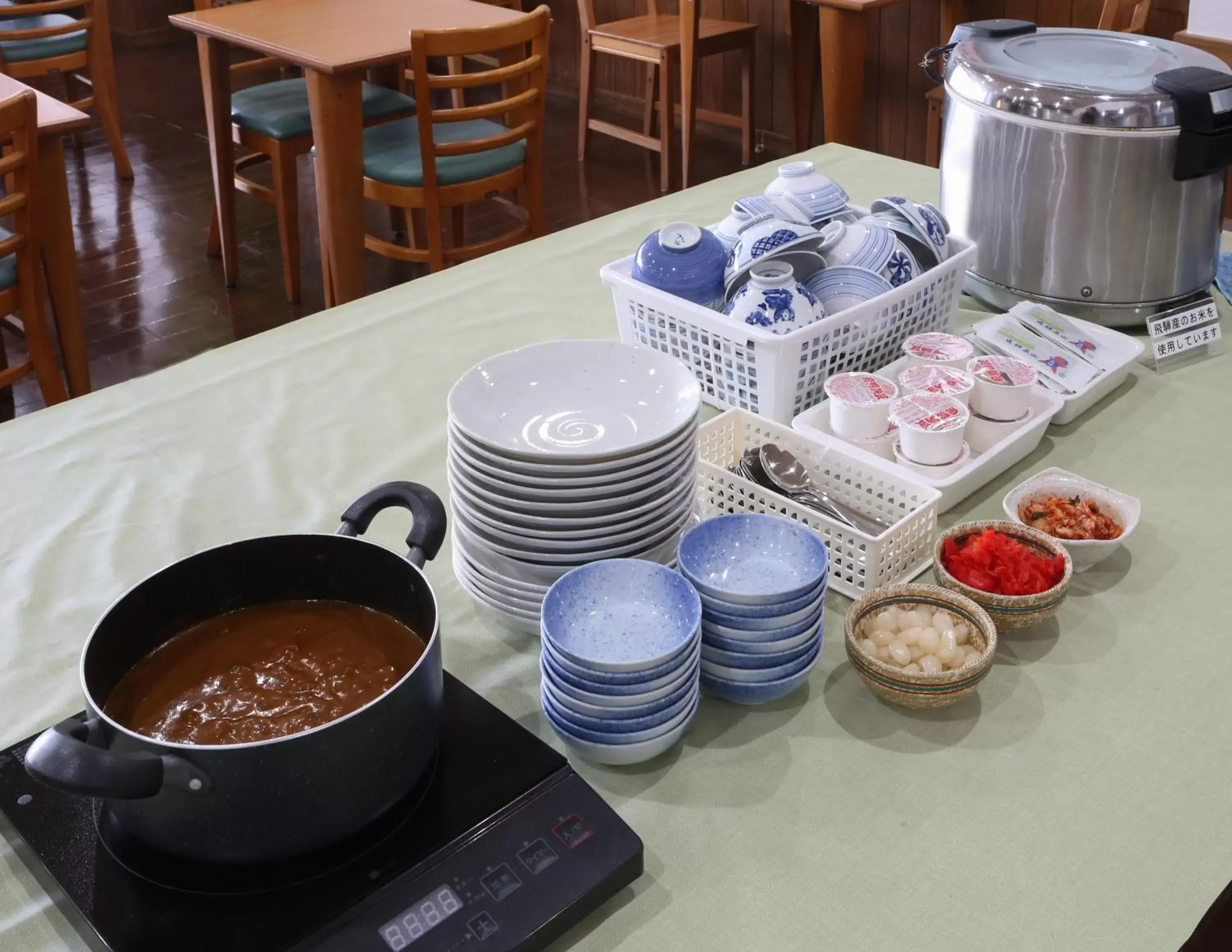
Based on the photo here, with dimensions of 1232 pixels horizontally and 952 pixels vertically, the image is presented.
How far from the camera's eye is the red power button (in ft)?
1.89

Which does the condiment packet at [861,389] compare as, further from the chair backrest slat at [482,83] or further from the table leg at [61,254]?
the table leg at [61,254]

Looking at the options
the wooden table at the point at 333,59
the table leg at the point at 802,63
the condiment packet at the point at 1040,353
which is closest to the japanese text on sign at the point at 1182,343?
the condiment packet at the point at 1040,353

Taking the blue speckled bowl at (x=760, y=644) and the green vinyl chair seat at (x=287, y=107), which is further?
the green vinyl chair seat at (x=287, y=107)

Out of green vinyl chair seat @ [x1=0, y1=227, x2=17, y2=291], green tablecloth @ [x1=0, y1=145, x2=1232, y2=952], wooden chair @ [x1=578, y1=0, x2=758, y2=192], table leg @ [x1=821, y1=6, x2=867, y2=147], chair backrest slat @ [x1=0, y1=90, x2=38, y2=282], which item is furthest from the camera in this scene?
wooden chair @ [x1=578, y1=0, x2=758, y2=192]

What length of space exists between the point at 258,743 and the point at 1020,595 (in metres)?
0.48

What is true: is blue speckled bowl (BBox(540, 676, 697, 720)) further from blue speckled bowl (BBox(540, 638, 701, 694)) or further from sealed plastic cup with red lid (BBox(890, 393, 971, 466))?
sealed plastic cup with red lid (BBox(890, 393, 971, 466))

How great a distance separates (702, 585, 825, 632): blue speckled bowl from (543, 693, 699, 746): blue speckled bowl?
5 cm

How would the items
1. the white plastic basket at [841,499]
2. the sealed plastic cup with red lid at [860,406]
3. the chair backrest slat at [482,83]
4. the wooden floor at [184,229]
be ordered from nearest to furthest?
the white plastic basket at [841,499]
the sealed plastic cup with red lid at [860,406]
the chair backrest slat at [482,83]
the wooden floor at [184,229]

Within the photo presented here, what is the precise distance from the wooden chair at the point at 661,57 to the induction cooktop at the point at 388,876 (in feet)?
10.7

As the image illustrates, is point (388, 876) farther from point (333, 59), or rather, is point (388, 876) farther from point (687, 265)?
point (333, 59)

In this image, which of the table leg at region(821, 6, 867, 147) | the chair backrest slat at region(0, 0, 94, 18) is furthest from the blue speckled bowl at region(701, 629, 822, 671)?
the chair backrest slat at region(0, 0, 94, 18)

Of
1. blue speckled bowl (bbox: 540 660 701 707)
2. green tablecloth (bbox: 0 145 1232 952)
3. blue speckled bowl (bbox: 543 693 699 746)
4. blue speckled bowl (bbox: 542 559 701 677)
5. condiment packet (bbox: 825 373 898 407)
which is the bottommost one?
green tablecloth (bbox: 0 145 1232 952)

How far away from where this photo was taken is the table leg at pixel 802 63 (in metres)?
3.65

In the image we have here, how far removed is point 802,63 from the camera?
12.1 feet
